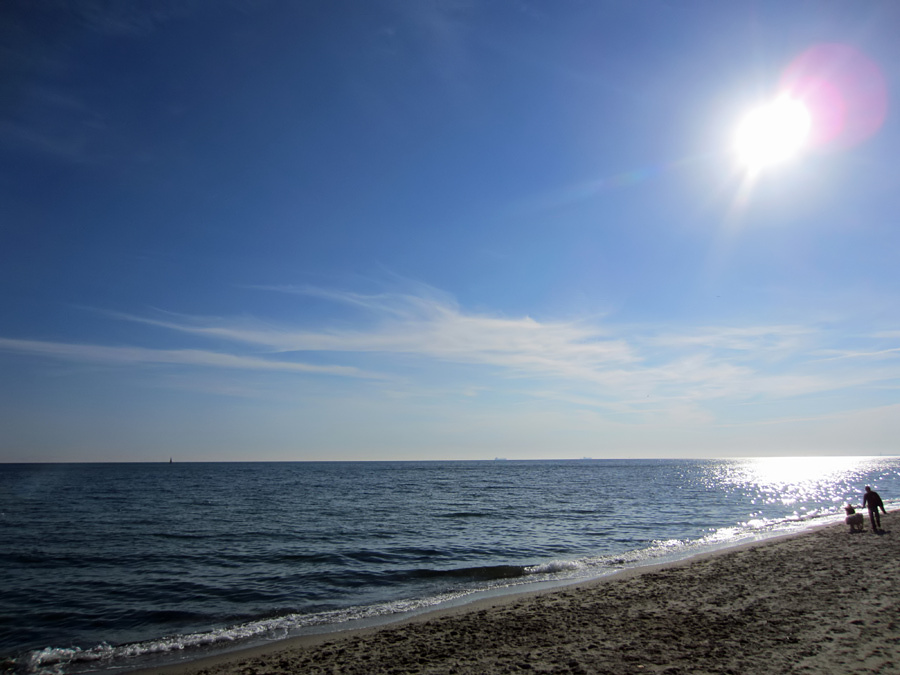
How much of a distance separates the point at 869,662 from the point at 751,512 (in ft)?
124

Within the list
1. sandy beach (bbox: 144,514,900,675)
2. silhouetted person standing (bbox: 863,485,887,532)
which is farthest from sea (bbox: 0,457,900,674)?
silhouetted person standing (bbox: 863,485,887,532)

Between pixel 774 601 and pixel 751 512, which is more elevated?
pixel 774 601

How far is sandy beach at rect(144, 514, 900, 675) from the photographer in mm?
8680

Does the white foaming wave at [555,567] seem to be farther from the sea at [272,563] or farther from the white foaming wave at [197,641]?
the white foaming wave at [197,641]

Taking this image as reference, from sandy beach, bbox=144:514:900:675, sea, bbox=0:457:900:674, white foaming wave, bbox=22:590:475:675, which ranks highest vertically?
sandy beach, bbox=144:514:900:675

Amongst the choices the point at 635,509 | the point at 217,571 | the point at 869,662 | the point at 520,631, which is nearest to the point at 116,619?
the point at 217,571

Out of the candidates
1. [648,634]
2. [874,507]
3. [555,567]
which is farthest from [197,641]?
[874,507]

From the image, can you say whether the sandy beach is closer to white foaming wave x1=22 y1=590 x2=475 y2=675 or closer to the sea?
white foaming wave x1=22 y1=590 x2=475 y2=675

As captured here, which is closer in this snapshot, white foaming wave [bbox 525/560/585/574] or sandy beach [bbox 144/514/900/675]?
sandy beach [bbox 144/514/900/675]

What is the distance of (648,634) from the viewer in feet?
33.5

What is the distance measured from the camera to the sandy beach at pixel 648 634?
8.68m

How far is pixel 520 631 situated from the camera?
1091cm

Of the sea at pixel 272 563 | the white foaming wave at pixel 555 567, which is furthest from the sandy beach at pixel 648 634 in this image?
the white foaming wave at pixel 555 567

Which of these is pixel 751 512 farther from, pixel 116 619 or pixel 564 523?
pixel 116 619
